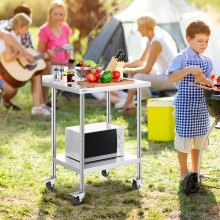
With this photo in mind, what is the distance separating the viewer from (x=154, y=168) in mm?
5582

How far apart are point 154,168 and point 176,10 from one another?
349 centimetres

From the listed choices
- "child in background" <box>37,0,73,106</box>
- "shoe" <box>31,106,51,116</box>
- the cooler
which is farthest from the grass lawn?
"child in background" <box>37,0,73,106</box>

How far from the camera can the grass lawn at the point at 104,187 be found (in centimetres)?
452

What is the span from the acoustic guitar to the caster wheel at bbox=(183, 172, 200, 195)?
346cm

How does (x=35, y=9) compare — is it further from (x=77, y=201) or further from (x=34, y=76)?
(x=77, y=201)

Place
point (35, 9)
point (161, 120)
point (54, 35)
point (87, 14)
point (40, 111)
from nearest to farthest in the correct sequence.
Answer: point (161, 120), point (40, 111), point (54, 35), point (87, 14), point (35, 9)

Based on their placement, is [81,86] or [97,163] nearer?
[81,86]

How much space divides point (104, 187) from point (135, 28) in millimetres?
3993

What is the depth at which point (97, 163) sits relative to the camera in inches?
191

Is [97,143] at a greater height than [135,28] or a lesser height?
lesser

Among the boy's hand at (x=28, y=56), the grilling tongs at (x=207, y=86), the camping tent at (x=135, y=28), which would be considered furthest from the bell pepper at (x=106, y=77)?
the camping tent at (x=135, y=28)

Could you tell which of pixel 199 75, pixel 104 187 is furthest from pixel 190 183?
pixel 199 75

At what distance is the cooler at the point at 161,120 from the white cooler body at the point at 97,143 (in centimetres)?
151

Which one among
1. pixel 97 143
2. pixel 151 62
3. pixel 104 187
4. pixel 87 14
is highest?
pixel 87 14
